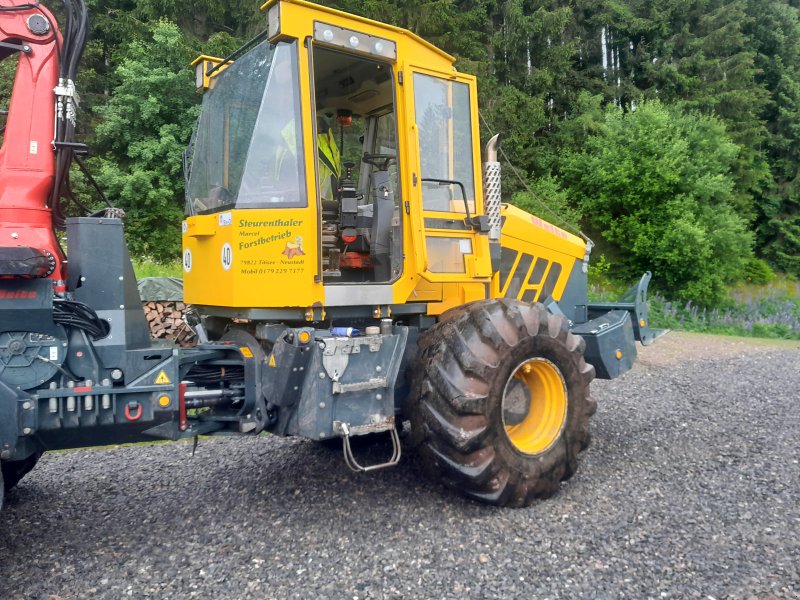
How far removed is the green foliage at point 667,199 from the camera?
62.1 ft

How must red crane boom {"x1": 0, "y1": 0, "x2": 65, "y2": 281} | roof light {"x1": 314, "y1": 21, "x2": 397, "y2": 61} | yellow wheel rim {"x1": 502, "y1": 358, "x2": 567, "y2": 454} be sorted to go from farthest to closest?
1. yellow wheel rim {"x1": 502, "y1": 358, "x2": 567, "y2": 454}
2. roof light {"x1": 314, "y1": 21, "x2": 397, "y2": 61}
3. red crane boom {"x1": 0, "y1": 0, "x2": 65, "y2": 281}

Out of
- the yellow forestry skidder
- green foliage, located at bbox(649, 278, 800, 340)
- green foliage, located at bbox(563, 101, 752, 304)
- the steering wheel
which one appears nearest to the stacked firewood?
the yellow forestry skidder

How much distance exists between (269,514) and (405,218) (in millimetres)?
2016

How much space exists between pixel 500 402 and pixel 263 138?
2118 millimetres

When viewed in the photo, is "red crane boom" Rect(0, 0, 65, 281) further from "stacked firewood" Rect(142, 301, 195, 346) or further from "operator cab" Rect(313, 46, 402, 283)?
"stacked firewood" Rect(142, 301, 195, 346)

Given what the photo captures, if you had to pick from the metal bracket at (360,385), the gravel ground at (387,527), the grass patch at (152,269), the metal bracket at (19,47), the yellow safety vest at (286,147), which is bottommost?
the gravel ground at (387,527)

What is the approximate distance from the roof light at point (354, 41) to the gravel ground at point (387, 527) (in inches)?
111

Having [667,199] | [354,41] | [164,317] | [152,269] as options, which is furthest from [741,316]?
[354,41]

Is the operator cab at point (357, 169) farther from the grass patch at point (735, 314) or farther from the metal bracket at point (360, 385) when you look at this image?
the grass patch at point (735, 314)

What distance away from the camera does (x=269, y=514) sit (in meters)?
4.27

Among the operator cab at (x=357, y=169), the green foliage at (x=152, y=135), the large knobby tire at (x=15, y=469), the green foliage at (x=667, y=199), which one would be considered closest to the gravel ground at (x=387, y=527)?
the large knobby tire at (x=15, y=469)

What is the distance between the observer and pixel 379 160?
523 centimetres

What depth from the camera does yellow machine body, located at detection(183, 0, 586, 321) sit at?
13.0 feet

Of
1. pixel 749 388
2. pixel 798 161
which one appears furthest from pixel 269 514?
pixel 798 161
